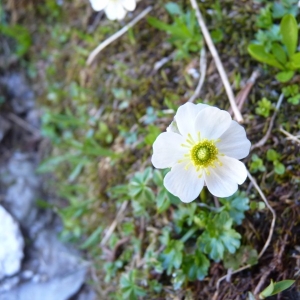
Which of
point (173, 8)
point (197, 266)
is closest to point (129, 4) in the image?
point (173, 8)

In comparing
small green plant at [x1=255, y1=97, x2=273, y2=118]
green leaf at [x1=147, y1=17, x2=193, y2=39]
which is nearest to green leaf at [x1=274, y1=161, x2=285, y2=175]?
small green plant at [x1=255, y1=97, x2=273, y2=118]

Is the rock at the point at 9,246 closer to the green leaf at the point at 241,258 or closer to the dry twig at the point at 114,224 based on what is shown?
the dry twig at the point at 114,224

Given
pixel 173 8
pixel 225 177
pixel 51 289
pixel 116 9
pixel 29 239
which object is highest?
pixel 116 9

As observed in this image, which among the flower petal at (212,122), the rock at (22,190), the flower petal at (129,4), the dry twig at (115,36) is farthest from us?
the rock at (22,190)

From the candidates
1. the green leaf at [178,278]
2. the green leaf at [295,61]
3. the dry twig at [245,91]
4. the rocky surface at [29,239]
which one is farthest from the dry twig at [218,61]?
the rocky surface at [29,239]

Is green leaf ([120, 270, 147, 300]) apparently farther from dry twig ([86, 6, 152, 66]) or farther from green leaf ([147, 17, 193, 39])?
dry twig ([86, 6, 152, 66])

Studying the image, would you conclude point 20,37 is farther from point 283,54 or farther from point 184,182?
point 184,182

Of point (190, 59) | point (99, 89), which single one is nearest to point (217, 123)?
point (190, 59)
